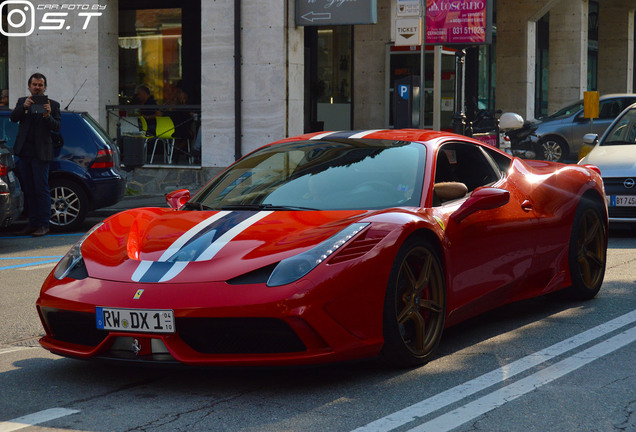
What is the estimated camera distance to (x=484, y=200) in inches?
230

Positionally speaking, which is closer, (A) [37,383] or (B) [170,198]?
(A) [37,383]

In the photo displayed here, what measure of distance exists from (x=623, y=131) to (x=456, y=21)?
4.81 m

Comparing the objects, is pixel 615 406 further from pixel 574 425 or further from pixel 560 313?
pixel 560 313

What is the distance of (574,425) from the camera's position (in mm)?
4238

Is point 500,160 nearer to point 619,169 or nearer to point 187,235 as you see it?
point 187,235

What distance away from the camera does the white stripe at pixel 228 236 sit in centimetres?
489

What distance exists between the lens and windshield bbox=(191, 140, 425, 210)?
561 cm

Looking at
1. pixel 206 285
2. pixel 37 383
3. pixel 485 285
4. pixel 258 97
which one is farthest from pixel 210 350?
pixel 258 97

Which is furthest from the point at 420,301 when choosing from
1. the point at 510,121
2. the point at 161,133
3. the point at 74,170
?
the point at 161,133

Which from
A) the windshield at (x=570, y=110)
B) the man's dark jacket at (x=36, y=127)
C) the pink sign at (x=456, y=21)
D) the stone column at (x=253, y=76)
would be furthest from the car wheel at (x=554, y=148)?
the man's dark jacket at (x=36, y=127)

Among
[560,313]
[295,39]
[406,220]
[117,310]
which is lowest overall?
[560,313]

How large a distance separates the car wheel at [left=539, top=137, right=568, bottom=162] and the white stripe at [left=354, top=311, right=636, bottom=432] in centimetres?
1817

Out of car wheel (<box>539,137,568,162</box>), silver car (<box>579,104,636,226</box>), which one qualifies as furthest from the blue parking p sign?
car wheel (<box>539,137,568,162</box>)

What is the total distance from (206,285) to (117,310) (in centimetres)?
43
